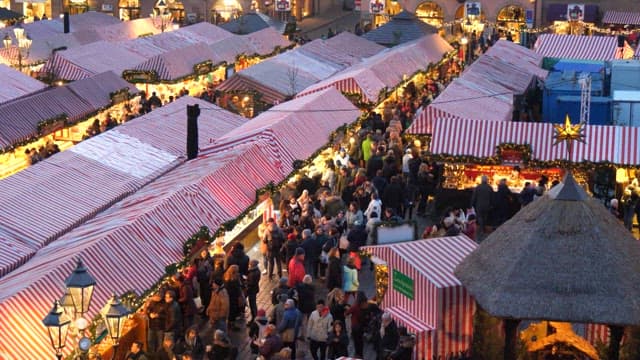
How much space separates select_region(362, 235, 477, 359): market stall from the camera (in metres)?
13.6

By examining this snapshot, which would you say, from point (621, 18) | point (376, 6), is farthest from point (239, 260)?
point (621, 18)

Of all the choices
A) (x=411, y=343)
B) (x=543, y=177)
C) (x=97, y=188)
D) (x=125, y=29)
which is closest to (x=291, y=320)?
(x=411, y=343)

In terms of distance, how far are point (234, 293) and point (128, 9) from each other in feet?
139

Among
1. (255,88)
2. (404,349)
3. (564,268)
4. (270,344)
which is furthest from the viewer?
(255,88)

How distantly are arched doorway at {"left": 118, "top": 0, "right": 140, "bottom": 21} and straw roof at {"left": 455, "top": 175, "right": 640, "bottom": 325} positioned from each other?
44.8 metres

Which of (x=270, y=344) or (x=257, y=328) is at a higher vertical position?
(x=270, y=344)

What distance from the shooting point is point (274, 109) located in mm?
24266

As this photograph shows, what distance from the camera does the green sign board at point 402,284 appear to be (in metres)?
14.2

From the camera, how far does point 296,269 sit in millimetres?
16312

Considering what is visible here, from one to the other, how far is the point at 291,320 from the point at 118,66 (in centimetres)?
1837

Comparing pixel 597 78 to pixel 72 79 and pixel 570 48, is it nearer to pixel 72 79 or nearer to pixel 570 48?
pixel 570 48

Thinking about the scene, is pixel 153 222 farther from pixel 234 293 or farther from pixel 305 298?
pixel 305 298

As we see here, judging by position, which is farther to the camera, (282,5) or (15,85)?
(282,5)

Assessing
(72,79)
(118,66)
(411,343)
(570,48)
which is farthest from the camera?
(570,48)
